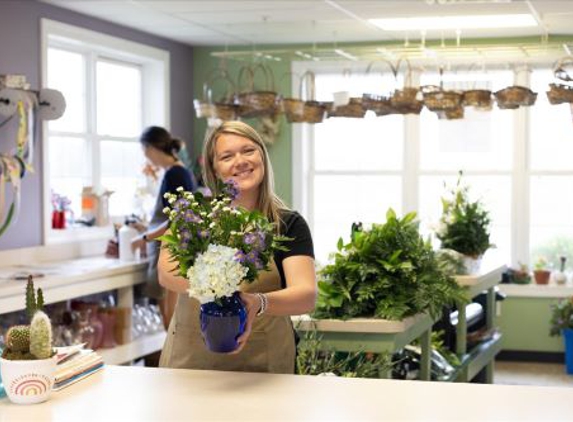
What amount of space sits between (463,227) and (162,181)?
6.51ft

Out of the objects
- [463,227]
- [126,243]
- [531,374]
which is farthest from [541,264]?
[126,243]

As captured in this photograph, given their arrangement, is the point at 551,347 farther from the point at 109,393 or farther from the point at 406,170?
the point at 109,393

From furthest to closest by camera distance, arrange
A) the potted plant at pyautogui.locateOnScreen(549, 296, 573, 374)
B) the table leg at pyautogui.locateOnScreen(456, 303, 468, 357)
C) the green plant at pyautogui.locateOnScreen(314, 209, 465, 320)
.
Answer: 1. the potted plant at pyautogui.locateOnScreen(549, 296, 573, 374)
2. the table leg at pyautogui.locateOnScreen(456, 303, 468, 357)
3. the green plant at pyautogui.locateOnScreen(314, 209, 465, 320)

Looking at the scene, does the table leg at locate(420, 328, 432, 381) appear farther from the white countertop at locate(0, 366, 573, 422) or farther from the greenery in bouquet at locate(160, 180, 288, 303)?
the greenery in bouquet at locate(160, 180, 288, 303)

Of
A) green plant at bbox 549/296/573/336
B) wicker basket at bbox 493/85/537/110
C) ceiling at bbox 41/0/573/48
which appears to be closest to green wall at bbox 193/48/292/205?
ceiling at bbox 41/0/573/48

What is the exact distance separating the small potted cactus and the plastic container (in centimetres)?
399

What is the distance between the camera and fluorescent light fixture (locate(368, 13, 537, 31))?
21.9 ft

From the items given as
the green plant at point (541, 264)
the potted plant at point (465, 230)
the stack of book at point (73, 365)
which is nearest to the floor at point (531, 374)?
the green plant at point (541, 264)

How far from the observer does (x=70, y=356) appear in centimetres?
275

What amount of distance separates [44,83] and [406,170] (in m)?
3.38

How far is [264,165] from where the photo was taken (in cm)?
291

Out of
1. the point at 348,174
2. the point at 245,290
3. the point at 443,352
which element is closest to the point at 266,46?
the point at 348,174

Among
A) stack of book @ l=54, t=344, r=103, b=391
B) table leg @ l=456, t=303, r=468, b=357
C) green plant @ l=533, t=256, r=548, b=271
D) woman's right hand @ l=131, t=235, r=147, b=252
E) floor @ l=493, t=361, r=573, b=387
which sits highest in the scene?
woman's right hand @ l=131, t=235, r=147, b=252

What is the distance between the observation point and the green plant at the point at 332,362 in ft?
11.3
